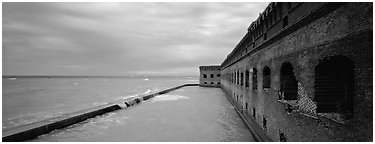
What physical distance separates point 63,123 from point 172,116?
643cm

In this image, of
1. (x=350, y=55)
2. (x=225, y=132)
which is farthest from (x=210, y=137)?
(x=350, y=55)

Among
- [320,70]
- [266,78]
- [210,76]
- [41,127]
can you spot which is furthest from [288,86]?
[210,76]

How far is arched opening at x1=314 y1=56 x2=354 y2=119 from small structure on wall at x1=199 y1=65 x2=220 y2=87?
133 ft

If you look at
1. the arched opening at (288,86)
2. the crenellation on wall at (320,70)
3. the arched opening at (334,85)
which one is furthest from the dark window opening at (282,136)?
the arched opening at (334,85)

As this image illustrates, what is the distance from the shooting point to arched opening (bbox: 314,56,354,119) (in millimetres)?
4348

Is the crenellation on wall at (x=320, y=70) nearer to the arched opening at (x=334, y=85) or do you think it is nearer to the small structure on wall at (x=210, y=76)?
the arched opening at (x=334, y=85)

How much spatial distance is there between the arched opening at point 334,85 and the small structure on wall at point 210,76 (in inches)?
1600

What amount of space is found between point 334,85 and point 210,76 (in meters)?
42.2

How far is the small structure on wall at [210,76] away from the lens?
45781 millimetres

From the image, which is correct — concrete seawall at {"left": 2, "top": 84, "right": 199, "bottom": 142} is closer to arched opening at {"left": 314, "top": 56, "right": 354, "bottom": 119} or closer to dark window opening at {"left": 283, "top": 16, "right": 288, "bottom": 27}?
arched opening at {"left": 314, "top": 56, "right": 354, "bottom": 119}

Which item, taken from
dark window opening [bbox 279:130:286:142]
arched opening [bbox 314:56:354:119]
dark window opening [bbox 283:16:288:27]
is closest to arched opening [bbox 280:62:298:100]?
dark window opening [bbox 279:130:286:142]

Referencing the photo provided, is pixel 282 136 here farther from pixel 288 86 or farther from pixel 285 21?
pixel 285 21

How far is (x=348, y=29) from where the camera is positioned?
3797 mm

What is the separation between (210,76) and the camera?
46719 millimetres
